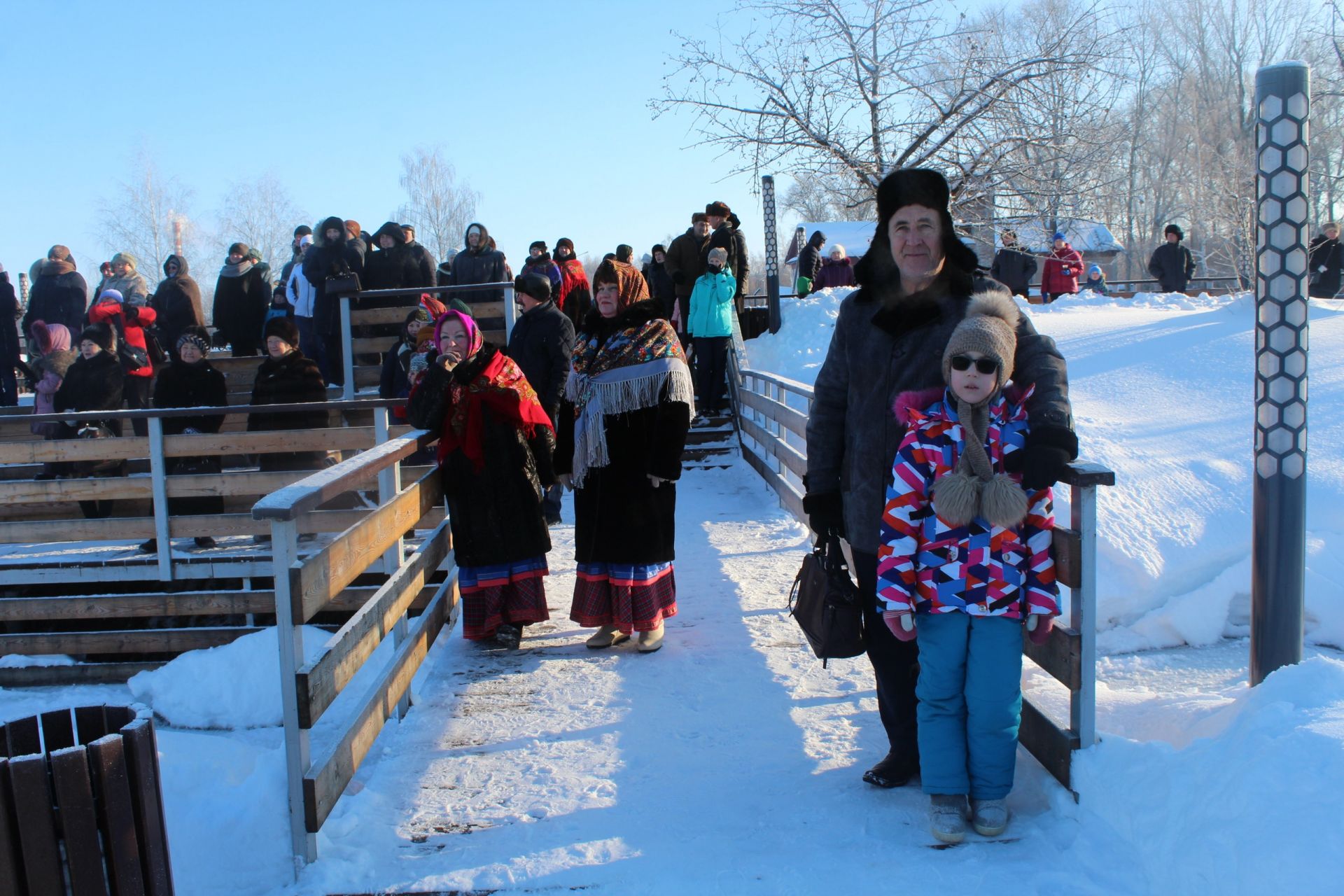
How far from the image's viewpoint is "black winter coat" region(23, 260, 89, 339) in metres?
12.6

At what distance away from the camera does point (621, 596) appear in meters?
4.93

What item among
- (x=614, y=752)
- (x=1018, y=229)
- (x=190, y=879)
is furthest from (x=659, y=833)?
(x=1018, y=229)

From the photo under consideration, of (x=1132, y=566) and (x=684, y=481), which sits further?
(x=684, y=481)

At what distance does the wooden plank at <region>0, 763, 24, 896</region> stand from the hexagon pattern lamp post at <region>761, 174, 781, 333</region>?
1198 centimetres

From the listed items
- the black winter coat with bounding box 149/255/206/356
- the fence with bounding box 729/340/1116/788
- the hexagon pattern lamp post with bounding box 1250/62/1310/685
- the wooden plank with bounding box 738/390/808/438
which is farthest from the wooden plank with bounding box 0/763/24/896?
the black winter coat with bounding box 149/255/206/356

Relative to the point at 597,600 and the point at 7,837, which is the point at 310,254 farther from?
the point at 7,837

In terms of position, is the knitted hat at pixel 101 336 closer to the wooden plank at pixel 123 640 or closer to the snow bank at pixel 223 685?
the wooden plank at pixel 123 640

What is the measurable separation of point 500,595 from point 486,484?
57 cm

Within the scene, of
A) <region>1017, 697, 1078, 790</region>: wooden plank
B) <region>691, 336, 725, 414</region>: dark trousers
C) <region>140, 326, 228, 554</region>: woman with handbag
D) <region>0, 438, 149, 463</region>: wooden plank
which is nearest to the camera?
<region>1017, 697, 1078, 790</region>: wooden plank

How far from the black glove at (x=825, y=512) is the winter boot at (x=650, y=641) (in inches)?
68.1

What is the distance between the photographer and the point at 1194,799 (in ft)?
8.61

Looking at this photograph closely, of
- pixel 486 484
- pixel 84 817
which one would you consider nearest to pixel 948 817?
pixel 84 817

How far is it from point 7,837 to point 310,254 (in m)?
9.96

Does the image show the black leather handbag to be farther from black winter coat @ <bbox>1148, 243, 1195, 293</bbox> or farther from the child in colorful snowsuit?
black winter coat @ <bbox>1148, 243, 1195, 293</bbox>
